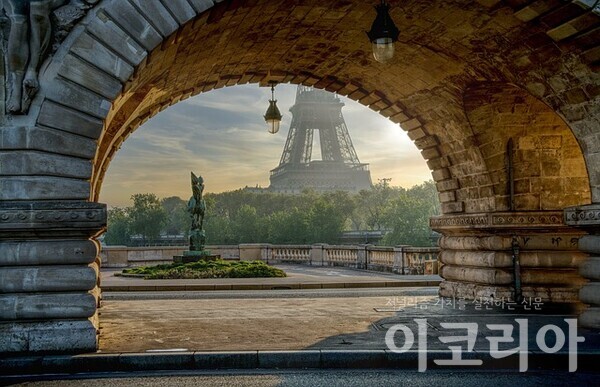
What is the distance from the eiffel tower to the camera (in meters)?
136

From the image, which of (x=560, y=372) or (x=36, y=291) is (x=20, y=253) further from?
(x=560, y=372)

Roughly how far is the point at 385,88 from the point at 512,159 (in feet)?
10.3

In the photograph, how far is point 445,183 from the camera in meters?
14.9

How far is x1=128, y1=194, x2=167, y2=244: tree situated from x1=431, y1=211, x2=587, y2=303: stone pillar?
305 feet

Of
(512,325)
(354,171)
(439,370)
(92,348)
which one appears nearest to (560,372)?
(439,370)

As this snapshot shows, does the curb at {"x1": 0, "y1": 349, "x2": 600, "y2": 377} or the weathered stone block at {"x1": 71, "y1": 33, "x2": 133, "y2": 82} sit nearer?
the curb at {"x1": 0, "y1": 349, "x2": 600, "y2": 377}

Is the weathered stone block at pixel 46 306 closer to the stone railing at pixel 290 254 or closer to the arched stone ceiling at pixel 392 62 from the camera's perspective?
the arched stone ceiling at pixel 392 62

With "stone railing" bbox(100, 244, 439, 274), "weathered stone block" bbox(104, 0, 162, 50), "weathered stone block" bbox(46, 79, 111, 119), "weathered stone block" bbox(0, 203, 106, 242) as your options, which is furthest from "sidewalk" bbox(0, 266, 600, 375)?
"stone railing" bbox(100, 244, 439, 274)

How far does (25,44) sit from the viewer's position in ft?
25.6

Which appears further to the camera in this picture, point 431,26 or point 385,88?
point 385,88

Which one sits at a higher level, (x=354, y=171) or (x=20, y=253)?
(x=354, y=171)

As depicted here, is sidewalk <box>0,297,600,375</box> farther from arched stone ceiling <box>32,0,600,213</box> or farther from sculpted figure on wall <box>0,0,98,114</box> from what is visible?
sculpted figure on wall <box>0,0,98,114</box>

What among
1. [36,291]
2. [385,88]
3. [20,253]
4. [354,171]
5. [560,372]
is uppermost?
[354,171]

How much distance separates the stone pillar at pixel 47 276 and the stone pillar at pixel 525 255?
856 cm
